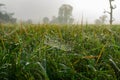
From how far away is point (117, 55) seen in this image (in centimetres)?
287

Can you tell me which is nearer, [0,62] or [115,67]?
[0,62]

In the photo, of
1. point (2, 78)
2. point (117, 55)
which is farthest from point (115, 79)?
point (2, 78)

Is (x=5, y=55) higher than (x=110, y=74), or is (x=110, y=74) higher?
(x=5, y=55)

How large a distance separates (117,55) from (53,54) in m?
0.72

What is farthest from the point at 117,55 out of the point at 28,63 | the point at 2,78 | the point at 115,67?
the point at 2,78

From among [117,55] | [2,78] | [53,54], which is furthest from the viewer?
[117,55]

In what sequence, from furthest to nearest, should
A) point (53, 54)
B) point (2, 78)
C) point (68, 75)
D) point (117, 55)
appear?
point (117, 55) → point (53, 54) → point (68, 75) → point (2, 78)

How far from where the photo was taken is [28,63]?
2.17 m

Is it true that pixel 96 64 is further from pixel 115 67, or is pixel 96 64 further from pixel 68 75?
pixel 68 75

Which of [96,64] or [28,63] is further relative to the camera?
[96,64]

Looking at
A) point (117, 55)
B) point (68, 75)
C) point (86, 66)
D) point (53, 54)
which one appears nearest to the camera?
point (68, 75)

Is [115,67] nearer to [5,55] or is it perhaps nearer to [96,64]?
[96,64]

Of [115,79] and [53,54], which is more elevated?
[53,54]

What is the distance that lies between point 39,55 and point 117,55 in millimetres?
918
